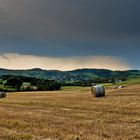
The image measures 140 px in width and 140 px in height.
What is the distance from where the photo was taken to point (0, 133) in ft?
55.6

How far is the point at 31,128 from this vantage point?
1812 centimetres

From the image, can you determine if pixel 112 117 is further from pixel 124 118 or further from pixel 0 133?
pixel 0 133

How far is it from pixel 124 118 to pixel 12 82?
78.7 meters

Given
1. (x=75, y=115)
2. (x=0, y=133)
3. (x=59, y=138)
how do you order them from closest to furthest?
(x=59, y=138), (x=0, y=133), (x=75, y=115)

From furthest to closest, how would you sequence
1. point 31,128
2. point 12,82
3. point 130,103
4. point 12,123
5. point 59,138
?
1. point 12,82
2. point 130,103
3. point 12,123
4. point 31,128
5. point 59,138

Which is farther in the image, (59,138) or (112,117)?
(112,117)

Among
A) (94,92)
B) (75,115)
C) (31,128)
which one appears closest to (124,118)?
(75,115)

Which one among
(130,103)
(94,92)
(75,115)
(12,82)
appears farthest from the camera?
(12,82)

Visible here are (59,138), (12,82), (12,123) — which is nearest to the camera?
(59,138)

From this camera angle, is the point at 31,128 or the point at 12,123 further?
the point at 12,123

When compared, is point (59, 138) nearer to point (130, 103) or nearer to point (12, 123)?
point (12, 123)

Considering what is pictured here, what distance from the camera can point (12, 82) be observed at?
97375 millimetres

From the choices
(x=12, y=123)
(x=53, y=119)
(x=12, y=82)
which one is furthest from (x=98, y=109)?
(x=12, y=82)

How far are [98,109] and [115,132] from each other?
9531 mm
